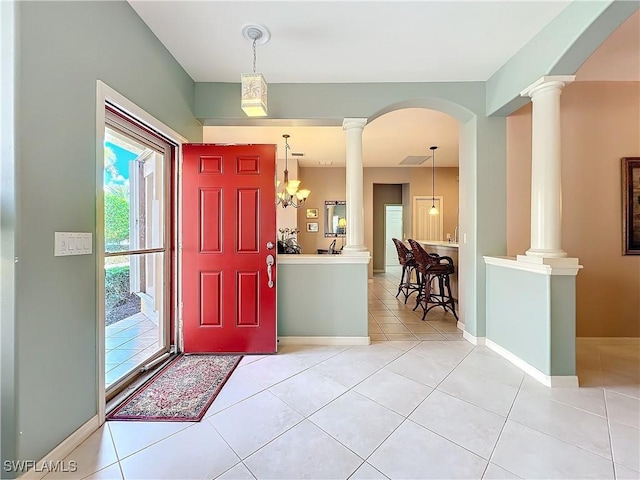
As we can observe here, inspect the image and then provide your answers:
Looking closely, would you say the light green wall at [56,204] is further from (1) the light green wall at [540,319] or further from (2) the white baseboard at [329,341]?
(1) the light green wall at [540,319]

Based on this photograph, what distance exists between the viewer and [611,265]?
9.78 ft

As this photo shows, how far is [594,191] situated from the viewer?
9.75 feet

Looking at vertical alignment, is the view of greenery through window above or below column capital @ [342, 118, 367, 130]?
below

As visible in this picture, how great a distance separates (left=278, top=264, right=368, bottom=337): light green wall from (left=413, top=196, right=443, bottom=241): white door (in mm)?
4866

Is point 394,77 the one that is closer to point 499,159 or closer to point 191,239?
point 499,159

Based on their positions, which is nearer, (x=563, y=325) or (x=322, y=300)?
(x=563, y=325)

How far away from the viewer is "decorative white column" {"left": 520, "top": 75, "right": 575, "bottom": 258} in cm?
224

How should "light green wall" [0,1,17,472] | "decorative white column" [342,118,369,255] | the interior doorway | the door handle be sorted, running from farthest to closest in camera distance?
1. the interior doorway
2. "decorative white column" [342,118,369,255]
3. the door handle
4. "light green wall" [0,1,17,472]

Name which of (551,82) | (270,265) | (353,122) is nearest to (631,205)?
(551,82)

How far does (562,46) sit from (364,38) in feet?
4.86

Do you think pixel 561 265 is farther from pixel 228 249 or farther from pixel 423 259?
pixel 228 249

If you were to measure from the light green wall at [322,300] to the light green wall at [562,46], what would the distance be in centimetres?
223

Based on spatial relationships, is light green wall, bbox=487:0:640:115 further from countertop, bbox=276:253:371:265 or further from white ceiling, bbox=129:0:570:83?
countertop, bbox=276:253:371:265

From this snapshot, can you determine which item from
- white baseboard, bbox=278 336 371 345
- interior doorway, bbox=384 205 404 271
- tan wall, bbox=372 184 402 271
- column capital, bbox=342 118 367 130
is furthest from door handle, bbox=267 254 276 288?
interior doorway, bbox=384 205 404 271
